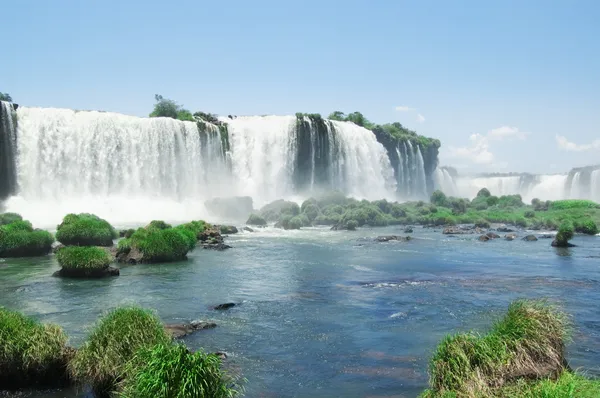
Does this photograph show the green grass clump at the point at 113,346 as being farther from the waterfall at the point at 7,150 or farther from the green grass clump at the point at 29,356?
the waterfall at the point at 7,150

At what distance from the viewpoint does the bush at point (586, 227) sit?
44188 millimetres

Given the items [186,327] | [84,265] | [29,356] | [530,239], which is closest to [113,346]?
[29,356]

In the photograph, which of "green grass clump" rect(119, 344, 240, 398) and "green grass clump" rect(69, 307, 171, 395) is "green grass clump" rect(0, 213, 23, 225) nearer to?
"green grass clump" rect(69, 307, 171, 395)

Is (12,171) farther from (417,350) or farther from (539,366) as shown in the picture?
(539,366)

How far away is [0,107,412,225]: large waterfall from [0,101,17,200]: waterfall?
0.39ft

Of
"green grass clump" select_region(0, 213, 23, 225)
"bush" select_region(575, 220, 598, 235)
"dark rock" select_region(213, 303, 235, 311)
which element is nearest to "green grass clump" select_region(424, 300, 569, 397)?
"dark rock" select_region(213, 303, 235, 311)

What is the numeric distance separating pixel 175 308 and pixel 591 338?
11.5 meters

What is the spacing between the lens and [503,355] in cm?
902

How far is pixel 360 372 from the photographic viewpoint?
445 inches

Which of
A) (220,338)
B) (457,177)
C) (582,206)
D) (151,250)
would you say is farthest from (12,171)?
(457,177)

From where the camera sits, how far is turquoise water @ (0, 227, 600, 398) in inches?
454

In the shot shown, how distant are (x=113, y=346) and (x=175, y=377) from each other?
2.19m

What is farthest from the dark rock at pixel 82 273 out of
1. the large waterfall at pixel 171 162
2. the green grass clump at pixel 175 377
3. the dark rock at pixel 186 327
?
the large waterfall at pixel 171 162

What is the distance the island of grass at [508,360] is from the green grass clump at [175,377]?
11.7 feet
